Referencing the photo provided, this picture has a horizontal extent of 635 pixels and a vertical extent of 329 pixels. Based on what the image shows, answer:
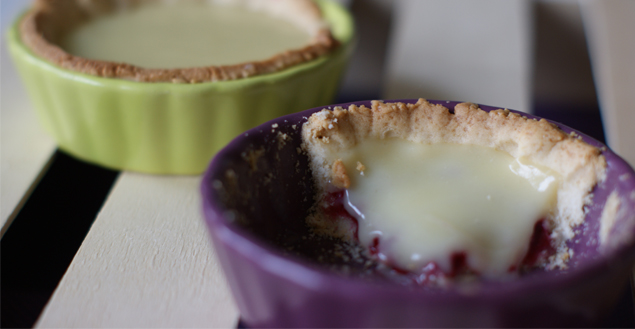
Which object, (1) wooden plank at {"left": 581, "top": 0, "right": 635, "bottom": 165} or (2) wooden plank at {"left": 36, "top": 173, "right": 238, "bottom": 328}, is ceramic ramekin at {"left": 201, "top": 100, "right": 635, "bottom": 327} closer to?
(2) wooden plank at {"left": 36, "top": 173, "right": 238, "bottom": 328}

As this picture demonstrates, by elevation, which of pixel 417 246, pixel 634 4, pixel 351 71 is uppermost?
pixel 634 4

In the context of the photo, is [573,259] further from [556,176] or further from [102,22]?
[102,22]

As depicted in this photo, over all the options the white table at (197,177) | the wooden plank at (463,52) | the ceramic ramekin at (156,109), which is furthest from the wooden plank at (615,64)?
the ceramic ramekin at (156,109)

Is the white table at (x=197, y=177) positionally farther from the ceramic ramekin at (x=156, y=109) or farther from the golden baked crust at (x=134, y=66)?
the golden baked crust at (x=134, y=66)

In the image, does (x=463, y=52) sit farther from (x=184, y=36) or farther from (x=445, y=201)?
(x=445, y=201)

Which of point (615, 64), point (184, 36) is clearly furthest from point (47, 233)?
point (615, 64)

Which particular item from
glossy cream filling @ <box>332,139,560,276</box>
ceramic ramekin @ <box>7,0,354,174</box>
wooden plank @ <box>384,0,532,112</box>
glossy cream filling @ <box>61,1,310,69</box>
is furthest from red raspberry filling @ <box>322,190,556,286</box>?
wooden plank @ <box>384,0,532,112</box>

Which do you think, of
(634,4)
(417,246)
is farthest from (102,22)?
(634,4)
